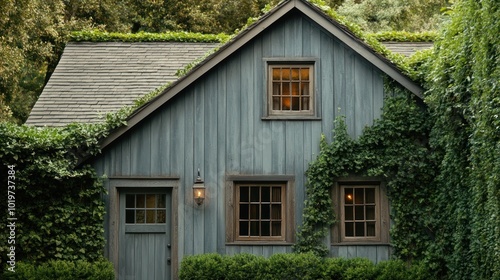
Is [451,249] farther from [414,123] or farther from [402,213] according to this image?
[414,123]

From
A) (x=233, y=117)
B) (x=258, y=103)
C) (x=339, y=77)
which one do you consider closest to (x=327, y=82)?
(x=339, y=77)

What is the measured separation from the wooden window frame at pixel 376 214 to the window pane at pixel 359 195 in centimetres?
8

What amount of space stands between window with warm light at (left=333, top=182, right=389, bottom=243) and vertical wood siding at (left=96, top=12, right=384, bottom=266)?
757 mm

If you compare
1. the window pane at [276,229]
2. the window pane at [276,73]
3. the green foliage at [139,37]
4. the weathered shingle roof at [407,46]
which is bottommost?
the window pane at [276,229]

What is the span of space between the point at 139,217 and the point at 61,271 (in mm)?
1808

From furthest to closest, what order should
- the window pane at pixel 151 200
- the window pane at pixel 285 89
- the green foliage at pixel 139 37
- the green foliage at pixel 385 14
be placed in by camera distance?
the green foliage at pixel 385 14 → the green foliage at pixel 139 37 → the window pane at pixel 285 89 → the window pane at pixel 151 200

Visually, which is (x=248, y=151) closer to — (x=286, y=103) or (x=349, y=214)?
(x=286, y=103)

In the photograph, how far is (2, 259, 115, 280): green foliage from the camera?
14.3 meters

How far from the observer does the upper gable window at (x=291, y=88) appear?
51.0ft

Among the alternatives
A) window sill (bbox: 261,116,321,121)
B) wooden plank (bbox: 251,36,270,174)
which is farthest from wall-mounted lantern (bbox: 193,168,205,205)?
window sill (bbox: 261,116,321,121)

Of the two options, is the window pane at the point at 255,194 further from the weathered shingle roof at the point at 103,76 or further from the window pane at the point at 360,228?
the weathered shingle roof at the point at 103,76

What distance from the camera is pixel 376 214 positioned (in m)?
15.3

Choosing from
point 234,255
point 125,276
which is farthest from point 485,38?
point 125,276

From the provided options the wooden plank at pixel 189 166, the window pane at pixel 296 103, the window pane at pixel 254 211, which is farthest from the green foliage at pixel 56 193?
the window pane at pixel 296 103
